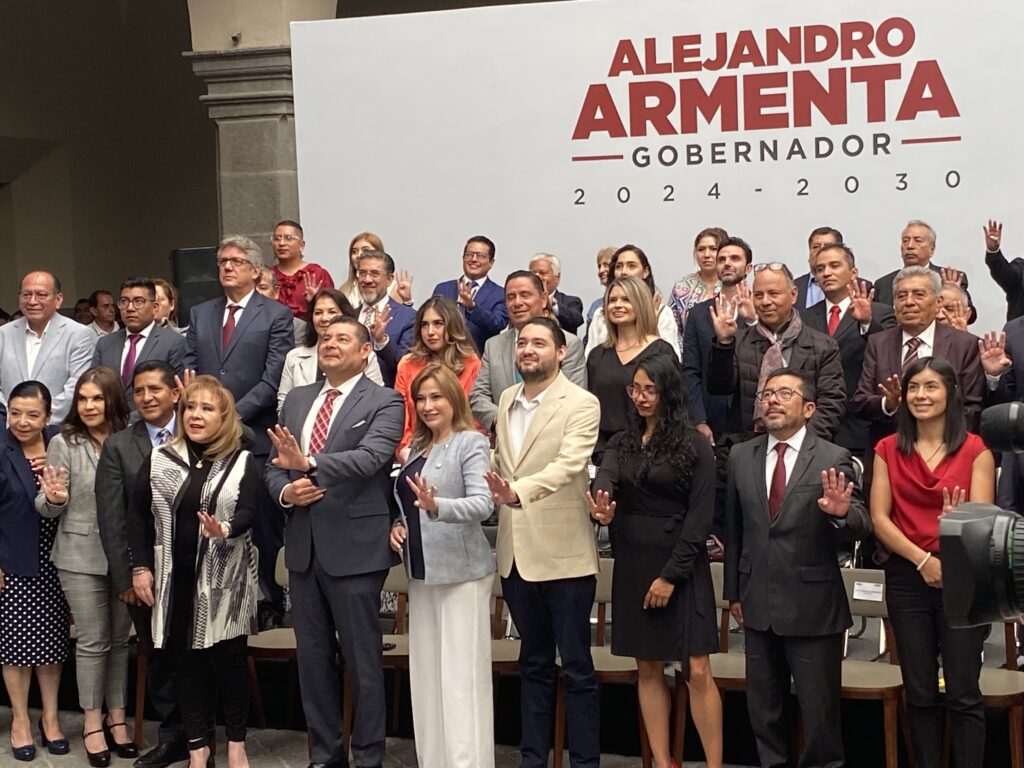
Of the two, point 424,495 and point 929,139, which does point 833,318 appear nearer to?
point 929,139

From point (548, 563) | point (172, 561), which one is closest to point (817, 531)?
point (548, 563)

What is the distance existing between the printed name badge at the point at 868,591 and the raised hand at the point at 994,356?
0.91 meters

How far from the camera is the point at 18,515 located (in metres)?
5.73

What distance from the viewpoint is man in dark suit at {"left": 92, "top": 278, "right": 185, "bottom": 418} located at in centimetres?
639

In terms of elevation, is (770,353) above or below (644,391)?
above

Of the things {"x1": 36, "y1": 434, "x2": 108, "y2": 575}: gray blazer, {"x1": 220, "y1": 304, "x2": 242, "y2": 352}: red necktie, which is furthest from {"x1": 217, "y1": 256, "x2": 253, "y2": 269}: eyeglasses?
{"x1": 36, "y1": 434, "x2": 108, "y2": 575}: gray blazer

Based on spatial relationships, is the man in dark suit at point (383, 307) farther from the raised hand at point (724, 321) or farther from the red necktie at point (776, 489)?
the red necktie at point (776, 489)

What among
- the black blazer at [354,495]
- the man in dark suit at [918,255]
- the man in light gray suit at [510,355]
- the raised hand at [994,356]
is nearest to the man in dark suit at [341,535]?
the black blazer at [354,495]

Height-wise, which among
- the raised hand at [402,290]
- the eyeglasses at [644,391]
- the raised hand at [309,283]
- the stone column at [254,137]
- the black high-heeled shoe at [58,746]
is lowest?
the black high-heeled shoe at [58,746]

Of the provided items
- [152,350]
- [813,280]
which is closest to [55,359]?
[152,350]

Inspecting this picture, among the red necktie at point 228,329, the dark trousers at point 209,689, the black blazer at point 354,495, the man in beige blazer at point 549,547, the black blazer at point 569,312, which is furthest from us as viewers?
the black blazer at point 569,312

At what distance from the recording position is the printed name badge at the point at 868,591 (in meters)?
5.06

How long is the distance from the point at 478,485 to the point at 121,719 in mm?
1939

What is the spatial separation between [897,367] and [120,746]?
339 cm
